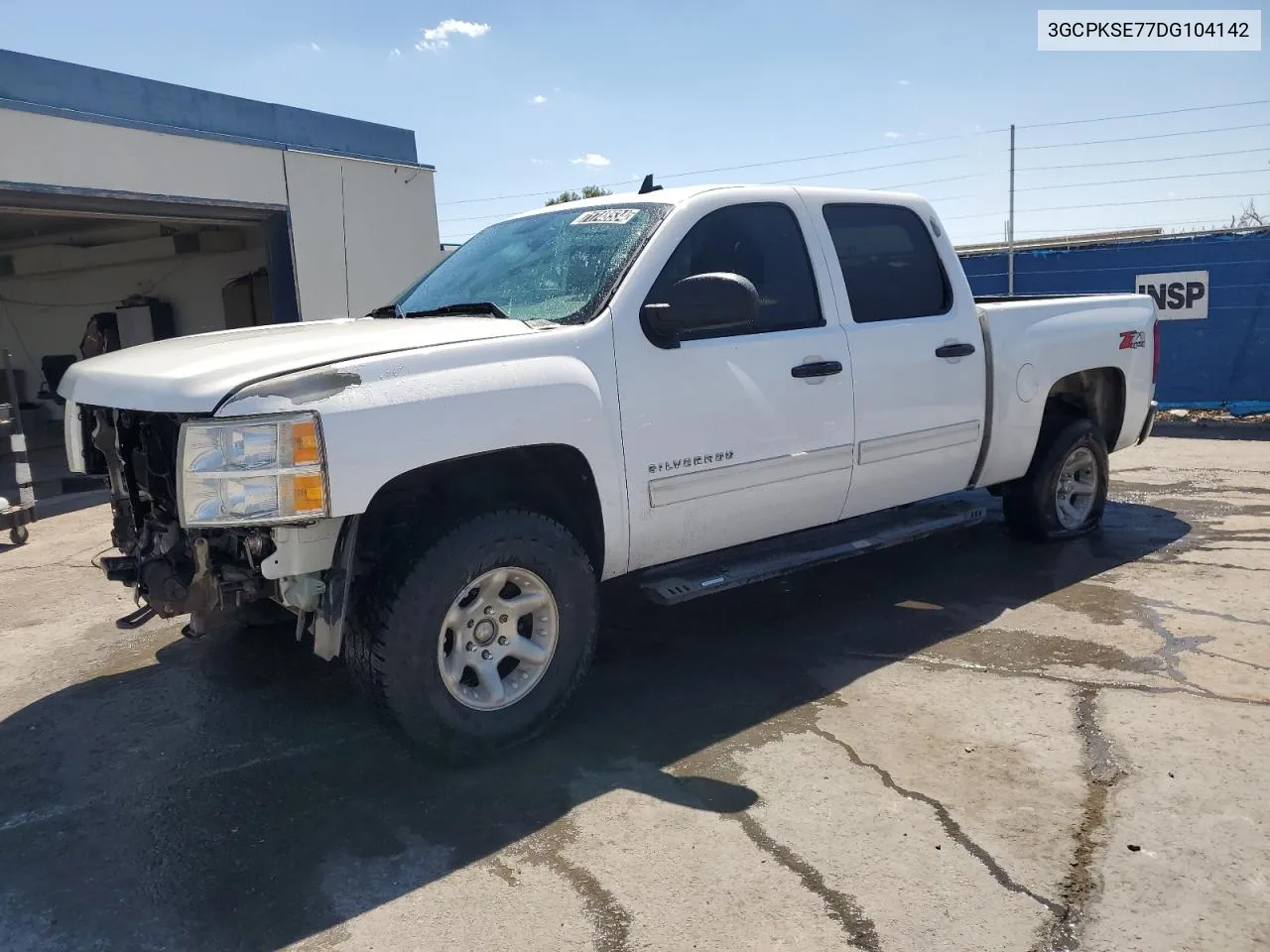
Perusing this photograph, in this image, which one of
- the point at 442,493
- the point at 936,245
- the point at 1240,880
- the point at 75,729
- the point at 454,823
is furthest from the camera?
the point at 936,245

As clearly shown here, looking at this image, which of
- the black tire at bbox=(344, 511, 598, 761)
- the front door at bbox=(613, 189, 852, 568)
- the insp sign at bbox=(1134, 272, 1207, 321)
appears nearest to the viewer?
the black tire at bbox=(344, 511, 598, 761)

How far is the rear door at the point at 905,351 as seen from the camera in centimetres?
468

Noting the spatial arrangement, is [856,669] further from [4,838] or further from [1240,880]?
[4,838]

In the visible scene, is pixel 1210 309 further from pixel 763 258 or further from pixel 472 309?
pixel 472 309

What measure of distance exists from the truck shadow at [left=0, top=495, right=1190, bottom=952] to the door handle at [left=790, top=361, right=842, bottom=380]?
129 centimetres

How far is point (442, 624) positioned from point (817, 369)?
79.2 inches

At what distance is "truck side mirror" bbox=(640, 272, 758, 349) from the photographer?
3748 mm

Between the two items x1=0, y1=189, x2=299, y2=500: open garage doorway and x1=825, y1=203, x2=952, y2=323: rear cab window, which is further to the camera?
x1=0, y1=189, x2=299, y2=500: open garage doorway

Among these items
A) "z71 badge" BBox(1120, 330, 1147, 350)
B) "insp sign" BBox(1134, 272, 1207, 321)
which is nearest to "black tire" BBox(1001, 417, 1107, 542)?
"z71 badge" BBox(1120, 330, 1147, 350)

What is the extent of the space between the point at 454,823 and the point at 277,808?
25.3 inches

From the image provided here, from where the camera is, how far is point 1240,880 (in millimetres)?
2777

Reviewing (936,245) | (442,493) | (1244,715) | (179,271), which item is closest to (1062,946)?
(1244,715)

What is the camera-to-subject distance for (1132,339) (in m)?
6.23

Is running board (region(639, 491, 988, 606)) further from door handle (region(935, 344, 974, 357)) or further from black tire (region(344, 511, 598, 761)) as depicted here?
door handle (region(935, 344, 974, 357))
